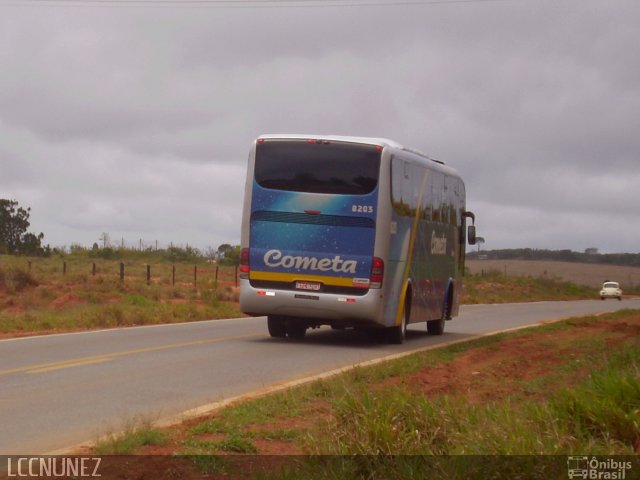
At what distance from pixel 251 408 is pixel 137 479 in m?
3.58

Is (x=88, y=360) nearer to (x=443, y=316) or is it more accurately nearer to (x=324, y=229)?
(x=324, y=229)

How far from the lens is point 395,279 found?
66.1 ft

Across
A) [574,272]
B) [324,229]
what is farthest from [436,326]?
[574,272]

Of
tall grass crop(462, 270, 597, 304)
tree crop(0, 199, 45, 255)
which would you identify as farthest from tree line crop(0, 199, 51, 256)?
tall grass crop(462, 270, 597, 304)

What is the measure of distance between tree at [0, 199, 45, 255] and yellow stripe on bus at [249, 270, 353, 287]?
177 ft

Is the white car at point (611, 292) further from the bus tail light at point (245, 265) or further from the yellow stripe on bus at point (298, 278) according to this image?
the bus tail light at point (245, 265)

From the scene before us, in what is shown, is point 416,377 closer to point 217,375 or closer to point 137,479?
point 217,375

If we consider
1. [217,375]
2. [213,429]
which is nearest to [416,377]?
[217,375]

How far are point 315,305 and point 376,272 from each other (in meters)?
1.31

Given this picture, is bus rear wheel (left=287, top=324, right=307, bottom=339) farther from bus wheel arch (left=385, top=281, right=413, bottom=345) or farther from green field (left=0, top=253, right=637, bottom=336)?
green field (left=0, top=253, right=637, bottom=336)

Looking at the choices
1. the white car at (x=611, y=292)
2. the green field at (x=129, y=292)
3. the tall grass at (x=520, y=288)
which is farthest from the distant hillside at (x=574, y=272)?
the white car at (x=611, y=292)

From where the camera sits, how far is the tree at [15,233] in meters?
70.3

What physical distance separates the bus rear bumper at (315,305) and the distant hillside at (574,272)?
71.9m

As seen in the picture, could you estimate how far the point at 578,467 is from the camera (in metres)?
6.92
